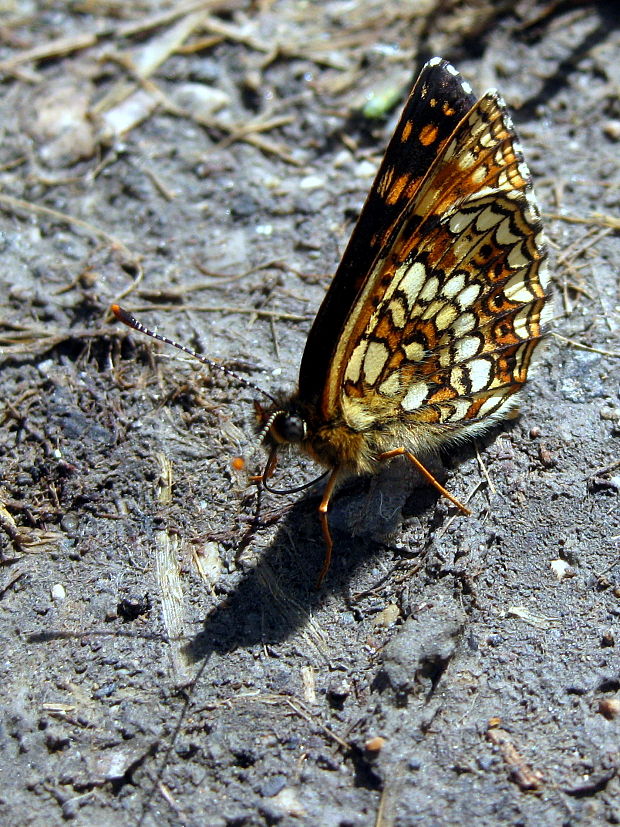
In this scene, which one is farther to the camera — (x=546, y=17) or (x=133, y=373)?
(x=546, y=17)

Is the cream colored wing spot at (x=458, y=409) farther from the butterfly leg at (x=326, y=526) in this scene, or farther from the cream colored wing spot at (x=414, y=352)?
the butterfly leg at (x=326, y=526)

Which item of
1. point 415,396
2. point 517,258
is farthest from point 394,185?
point 415,396

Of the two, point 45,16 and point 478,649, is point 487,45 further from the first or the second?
point 478,649

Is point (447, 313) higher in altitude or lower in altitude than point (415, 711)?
higher

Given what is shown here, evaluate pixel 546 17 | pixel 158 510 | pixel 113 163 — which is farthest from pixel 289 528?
pixel 546 17

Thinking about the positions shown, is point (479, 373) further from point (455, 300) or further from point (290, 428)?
point (290, 428)

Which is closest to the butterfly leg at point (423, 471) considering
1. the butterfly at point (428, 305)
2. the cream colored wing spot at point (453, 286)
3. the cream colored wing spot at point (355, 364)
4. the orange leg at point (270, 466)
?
the butterfly at point (428, 305)

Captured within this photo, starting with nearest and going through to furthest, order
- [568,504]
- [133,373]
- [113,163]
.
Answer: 1. [568,504]
2. [133,373]
3. [113,163]
